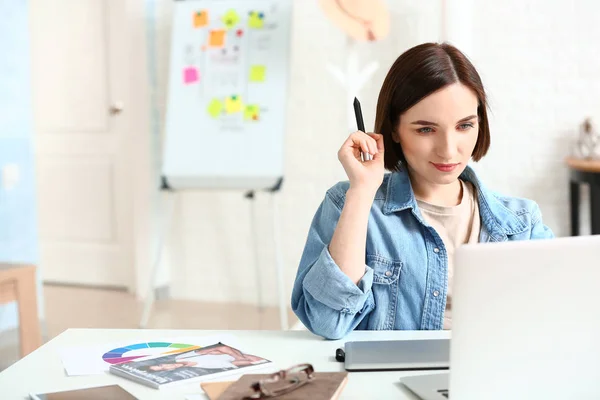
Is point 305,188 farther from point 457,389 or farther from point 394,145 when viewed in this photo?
point 457,389

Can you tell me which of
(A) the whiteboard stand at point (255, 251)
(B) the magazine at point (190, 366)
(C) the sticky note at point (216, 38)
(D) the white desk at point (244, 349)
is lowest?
(A) the whiteboard stand at point (255, 251)

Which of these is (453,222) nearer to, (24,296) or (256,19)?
(24,296)

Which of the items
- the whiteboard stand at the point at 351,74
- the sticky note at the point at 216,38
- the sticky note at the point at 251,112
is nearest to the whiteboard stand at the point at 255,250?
the sticky note at the point at 251,112

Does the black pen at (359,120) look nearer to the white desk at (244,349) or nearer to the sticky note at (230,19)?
the white desk at (244,349)

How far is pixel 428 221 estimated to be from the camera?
145 centimetres

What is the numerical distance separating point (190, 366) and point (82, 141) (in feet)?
12.1

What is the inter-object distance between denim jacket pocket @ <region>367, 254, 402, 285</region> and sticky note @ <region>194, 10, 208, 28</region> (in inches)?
102

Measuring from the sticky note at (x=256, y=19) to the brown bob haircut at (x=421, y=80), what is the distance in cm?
223

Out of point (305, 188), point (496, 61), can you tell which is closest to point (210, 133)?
point (305, 188)

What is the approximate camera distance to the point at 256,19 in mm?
3559

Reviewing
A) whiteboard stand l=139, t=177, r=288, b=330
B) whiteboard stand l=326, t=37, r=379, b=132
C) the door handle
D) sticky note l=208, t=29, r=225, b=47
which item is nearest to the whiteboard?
sticky note l=208, t=29, r=225, b=47

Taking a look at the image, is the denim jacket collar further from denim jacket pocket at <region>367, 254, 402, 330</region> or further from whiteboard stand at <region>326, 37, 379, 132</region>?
whiteboard stand at <region>326, 37, 379, 132</region>

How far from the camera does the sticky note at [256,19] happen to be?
3.54 metres

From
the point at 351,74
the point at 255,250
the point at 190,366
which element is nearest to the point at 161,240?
the point at 255,250
